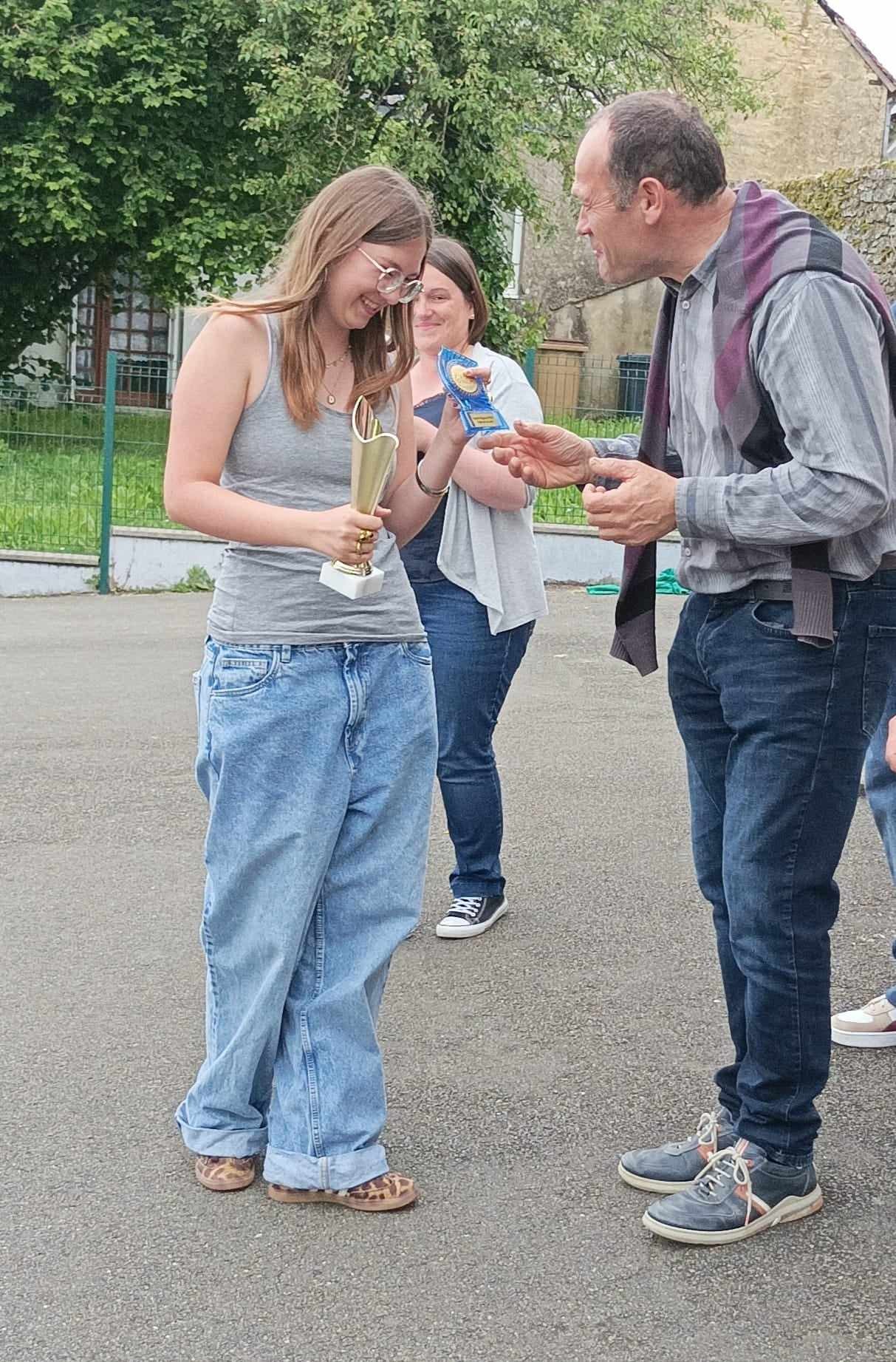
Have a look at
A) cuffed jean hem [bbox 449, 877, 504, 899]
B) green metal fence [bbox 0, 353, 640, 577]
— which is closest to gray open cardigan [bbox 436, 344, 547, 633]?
cuffed jean hem [bbox 449, 877, 504, 899]

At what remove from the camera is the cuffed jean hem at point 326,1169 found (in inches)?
130

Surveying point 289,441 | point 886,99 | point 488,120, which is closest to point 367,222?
point 289,441

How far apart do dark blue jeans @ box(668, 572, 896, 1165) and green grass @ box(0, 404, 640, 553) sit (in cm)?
997

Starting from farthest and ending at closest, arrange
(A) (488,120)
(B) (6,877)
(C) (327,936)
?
1. (A) (488,120)
2. (B) (6,877)
3. (C) (327,936)

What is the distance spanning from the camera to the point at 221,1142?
342 cm

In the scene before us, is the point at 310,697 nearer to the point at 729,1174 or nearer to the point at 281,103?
the point at 729,1174

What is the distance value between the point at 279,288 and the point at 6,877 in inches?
121

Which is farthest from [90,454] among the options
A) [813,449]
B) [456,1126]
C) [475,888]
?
[813,449]

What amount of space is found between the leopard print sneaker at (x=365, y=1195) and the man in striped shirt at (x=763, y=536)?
0.52m

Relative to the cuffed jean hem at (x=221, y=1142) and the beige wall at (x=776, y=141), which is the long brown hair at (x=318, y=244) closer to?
the cuffed jean hem at (x=221, y=1142)

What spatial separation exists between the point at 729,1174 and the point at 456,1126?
73 cm

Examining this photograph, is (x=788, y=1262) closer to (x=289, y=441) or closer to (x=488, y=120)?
(x=289, y=441)

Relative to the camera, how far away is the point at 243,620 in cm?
322

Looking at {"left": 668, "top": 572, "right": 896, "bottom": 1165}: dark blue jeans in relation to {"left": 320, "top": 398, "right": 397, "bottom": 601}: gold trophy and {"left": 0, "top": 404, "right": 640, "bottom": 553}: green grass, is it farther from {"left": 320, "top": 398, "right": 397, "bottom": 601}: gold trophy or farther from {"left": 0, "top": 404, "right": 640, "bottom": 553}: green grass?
{"left": 0, "top": 404, "right": 640, "bottom": 553}: green grass
